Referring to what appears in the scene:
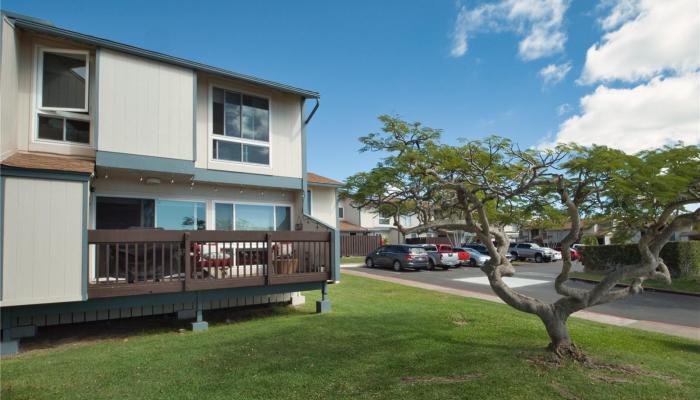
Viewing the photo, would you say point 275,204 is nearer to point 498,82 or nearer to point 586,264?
point 498,82

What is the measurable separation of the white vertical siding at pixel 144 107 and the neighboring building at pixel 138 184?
0.9 inches

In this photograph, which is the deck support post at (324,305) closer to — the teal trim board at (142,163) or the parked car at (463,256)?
the teal trim board at (142,163)

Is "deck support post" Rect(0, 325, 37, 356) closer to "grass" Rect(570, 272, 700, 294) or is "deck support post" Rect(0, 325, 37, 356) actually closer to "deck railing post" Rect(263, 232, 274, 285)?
"deck railing post" Rect(263, 232, 274, 285)

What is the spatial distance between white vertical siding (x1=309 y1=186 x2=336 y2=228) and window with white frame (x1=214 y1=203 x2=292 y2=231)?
27.6ft

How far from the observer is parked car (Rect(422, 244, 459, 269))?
24.4 m

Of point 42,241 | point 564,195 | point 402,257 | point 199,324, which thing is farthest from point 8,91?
point 402,257

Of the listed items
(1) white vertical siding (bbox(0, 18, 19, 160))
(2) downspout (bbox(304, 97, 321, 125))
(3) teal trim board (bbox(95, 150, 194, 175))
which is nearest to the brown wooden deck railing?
(3) teal trim board (bbox(95, 150, 194, 175))

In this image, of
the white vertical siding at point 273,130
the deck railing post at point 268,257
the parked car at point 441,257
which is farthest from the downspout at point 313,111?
the parked car at point 441,257

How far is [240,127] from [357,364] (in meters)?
7.21

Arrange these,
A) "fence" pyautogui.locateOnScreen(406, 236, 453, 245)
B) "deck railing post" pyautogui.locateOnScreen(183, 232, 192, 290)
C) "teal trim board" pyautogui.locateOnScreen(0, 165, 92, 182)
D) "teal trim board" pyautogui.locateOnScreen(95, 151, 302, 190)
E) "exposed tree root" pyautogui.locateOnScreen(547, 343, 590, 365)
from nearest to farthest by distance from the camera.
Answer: "exposed tree root" pyautogui.locateOnScreen(547, 343, 590, 365)
"teal trim board" pyautogui.locateOnScreen(0, 165, 92, 182)
"deck railing post" pyautogui.locateOnScreen(183, 232, 192, 290)
"teal trim board" pyautogui.locateOnScreen(95, 151, 302, 190)
"fence" pyautogui.locateOnScreen(406, 236, 453, 245)

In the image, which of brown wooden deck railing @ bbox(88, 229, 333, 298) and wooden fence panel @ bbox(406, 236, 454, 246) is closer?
brown wooden deck railing @ bbox(88, 229, 333, 298)

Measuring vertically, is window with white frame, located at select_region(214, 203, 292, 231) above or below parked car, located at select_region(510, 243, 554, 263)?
above

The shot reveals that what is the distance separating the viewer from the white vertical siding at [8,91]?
6882 millimetres

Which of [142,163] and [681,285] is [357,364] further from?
[681,285]
